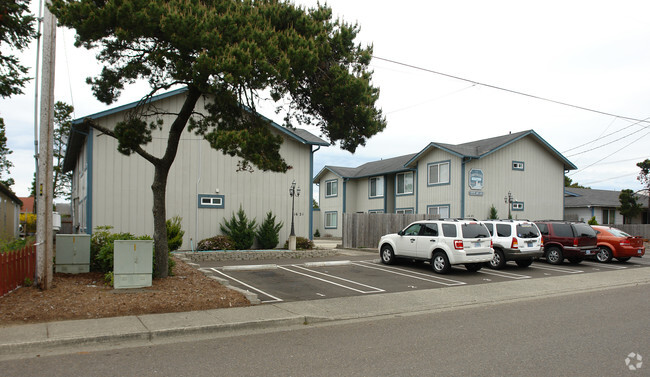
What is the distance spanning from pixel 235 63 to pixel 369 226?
18.5 metres

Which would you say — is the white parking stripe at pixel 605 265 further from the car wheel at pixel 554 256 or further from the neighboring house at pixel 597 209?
the neighboring house at pixel 597 209

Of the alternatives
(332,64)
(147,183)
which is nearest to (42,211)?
(332,64)

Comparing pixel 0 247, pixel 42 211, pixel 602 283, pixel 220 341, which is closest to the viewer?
pixel 220 341

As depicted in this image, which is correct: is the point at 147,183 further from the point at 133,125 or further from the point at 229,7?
the point at 229,7

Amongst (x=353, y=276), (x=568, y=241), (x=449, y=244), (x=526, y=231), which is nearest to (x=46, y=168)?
(x=353, y=276)

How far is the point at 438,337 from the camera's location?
7.62 metres

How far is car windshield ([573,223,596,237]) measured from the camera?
18484 millimetres

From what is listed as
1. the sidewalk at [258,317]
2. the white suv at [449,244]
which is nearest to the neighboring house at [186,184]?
the white suv at [449,244]

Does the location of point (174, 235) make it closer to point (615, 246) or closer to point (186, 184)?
point (186, 184)

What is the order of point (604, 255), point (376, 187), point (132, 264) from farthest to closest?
point (376, 187) < point (604, 255) < point (132, 264)

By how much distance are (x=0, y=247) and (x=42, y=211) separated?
5.58 ft

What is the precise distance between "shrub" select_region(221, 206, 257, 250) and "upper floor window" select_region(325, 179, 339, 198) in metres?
19.2

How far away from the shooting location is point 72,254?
11141 millimetres

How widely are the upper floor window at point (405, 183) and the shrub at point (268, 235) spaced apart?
46.2ft
